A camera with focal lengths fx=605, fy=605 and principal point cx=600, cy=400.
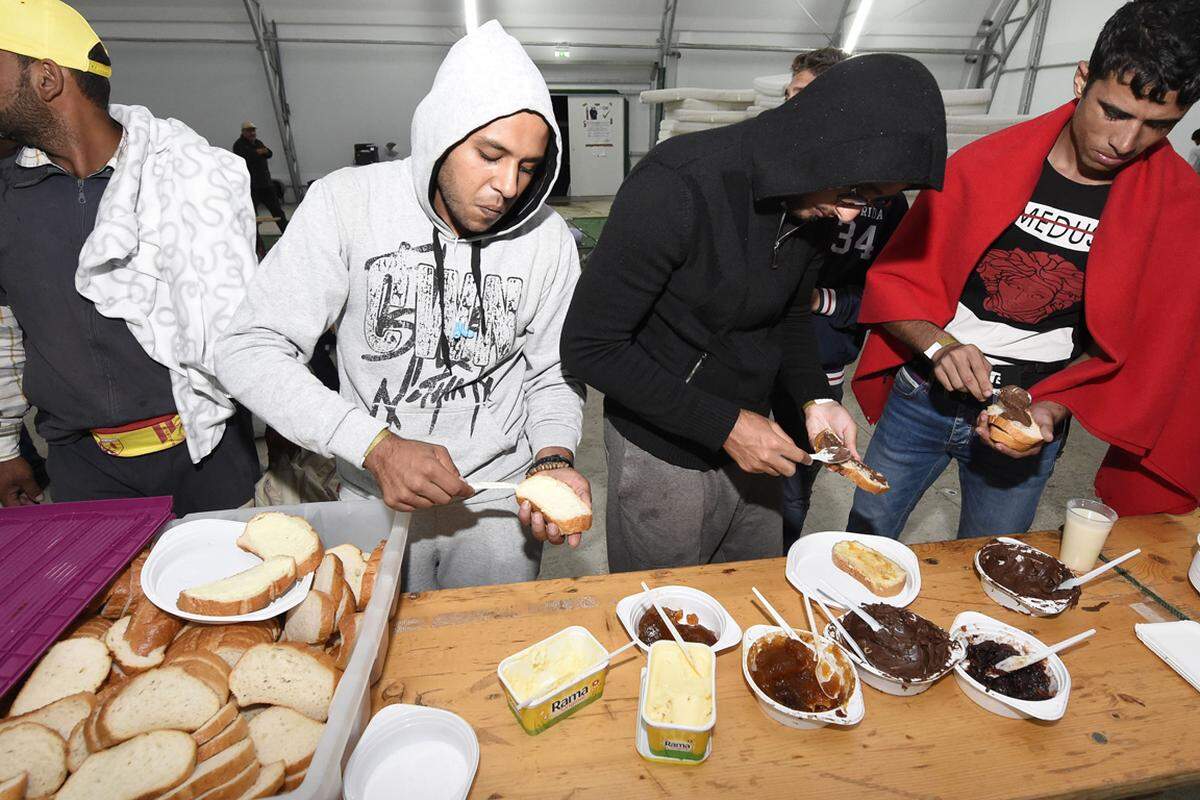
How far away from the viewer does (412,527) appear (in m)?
Answer: 1.62

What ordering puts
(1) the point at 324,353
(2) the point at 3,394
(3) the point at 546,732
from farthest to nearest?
(1) the point at 324,353 → (2) the point at 3,394 → (3) the point at 546,732

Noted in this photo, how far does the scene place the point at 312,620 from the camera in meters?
1.19

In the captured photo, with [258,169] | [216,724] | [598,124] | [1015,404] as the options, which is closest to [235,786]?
[216,724]

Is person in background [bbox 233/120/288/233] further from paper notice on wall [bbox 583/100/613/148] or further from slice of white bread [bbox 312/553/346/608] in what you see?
slice of white bread [bbox 312/553/346/608]

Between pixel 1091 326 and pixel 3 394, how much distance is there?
3115mm

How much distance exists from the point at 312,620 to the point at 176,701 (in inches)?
9.4

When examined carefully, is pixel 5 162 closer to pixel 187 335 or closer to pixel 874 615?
pixel 187 335

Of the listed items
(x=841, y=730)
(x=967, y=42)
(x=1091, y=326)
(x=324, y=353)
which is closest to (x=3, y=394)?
(x=324, y=353)

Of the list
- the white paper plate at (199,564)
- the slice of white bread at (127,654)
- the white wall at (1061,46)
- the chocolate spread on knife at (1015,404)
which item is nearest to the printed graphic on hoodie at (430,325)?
the white paper plate at (199,564)

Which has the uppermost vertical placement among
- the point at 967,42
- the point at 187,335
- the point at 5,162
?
the point at 967,42

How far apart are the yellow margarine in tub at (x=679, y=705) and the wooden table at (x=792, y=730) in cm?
6

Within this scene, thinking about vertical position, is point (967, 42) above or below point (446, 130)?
above

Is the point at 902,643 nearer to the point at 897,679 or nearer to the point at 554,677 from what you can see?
the point at 897,679

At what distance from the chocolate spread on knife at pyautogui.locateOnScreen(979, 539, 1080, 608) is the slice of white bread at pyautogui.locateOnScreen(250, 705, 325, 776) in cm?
145
